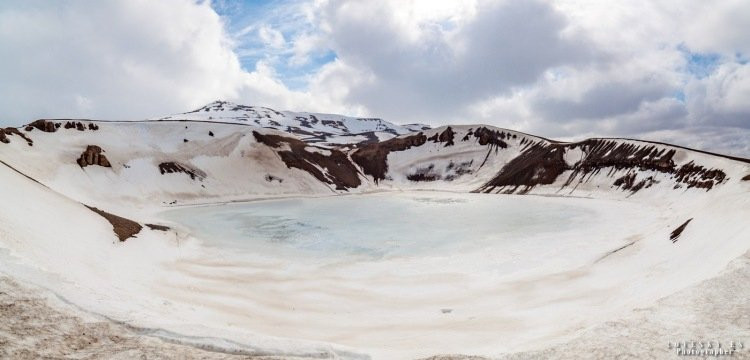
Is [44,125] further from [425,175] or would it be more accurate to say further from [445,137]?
[445,137]

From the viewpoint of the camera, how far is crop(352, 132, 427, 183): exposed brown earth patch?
463ft

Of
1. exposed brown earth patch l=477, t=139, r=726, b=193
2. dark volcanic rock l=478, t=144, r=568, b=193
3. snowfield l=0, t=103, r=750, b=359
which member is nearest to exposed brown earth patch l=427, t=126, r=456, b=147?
exposed brown earth patch l=477, t=139, r=726, b=193

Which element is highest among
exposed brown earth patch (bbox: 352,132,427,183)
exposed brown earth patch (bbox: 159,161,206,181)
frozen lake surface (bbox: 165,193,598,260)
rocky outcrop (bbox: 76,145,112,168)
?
exposed brown earth patch (bbox: 352,132,427,183)

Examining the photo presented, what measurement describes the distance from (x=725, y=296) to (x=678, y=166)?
79191 mm

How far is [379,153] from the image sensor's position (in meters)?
148

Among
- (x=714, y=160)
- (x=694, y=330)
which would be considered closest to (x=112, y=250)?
(x=694, y=330)

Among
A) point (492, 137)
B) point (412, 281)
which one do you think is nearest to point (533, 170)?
point (492, 137)

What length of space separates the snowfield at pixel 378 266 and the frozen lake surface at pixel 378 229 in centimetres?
35

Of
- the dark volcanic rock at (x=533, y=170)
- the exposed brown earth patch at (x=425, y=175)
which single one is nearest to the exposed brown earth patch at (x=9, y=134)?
the exposed brown earth patch at (x=425, y=175)

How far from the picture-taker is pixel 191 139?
11456 cm

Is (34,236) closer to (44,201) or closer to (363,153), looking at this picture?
(44,201)

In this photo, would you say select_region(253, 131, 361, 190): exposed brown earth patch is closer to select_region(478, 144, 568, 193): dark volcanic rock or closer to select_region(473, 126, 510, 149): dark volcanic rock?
select_region(478, 144, 568, 193): dark volcanic rock

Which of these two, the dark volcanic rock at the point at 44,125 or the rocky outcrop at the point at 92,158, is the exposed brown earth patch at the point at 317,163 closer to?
the rocky outcrop at the point at 92,158

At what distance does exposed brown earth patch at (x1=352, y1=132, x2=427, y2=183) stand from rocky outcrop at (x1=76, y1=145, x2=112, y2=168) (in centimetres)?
7436
